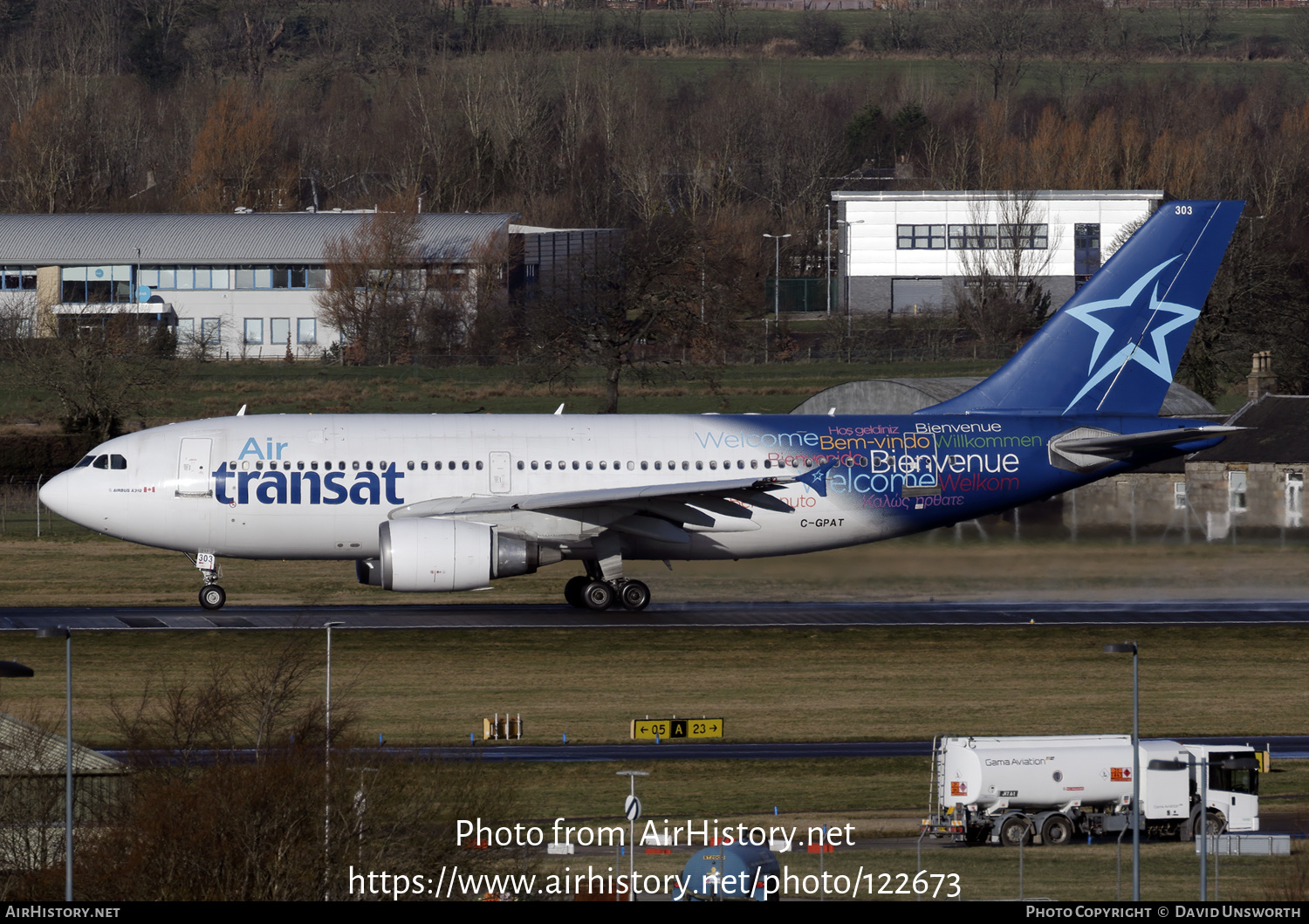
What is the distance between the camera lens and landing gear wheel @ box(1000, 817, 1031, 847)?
3447 centimetres

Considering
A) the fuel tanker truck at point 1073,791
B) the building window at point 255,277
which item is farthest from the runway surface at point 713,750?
the building window at point 255,277

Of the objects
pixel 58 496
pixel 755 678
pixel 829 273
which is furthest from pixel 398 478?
pixel 829 273

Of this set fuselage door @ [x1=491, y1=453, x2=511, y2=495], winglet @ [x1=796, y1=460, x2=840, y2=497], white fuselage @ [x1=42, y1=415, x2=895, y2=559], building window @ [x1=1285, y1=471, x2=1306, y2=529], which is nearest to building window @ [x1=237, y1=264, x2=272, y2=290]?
building window @ [x1=1285, y1=471, x2=1306, y2=529]

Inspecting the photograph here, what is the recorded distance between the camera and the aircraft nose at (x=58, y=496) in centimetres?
4906

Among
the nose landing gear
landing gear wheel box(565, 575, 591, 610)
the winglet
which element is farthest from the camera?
landing gear wheel box(565, 575, 591, 610)

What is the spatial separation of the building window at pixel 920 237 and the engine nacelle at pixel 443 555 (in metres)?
103

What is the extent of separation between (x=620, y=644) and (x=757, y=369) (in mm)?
67492

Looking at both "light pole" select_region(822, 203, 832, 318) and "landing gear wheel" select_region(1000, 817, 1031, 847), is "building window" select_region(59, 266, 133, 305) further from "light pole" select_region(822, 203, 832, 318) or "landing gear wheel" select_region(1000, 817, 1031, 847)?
"landing gear wheel" select_region(1000, 817, 1031, 847)

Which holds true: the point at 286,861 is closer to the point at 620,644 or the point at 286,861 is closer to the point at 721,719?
the point at 721,719

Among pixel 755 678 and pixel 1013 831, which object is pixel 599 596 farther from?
pixel 1013 831

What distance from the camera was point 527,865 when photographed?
28.9 metres

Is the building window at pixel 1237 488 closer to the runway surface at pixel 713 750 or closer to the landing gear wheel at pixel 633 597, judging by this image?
the landing gear wheel at pixel 633 597

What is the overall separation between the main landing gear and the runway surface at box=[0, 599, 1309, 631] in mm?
315

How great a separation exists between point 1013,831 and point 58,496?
2784 centimetres
